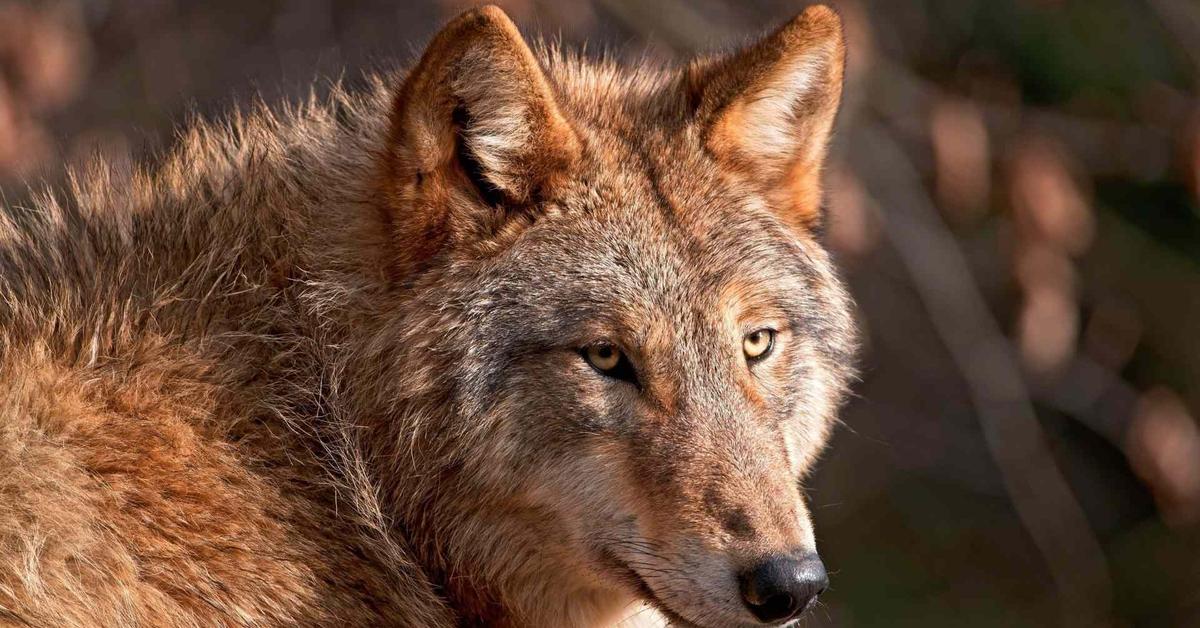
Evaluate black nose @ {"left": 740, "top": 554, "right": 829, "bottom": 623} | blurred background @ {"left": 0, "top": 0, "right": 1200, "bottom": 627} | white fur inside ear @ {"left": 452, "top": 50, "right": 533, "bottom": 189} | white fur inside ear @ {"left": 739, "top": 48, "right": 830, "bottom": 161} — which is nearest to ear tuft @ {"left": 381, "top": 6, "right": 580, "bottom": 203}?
→ white fur inside ear @ {"left": 452, "top": 50, "right": 533, "bottom": 189}

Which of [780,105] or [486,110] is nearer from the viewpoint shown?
[486,110]

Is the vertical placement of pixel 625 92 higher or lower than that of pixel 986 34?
higher

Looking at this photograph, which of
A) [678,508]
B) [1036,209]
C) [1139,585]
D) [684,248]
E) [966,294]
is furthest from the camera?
[1139,585]

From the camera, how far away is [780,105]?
374 centimetres

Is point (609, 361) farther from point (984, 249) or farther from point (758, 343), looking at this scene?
point (984, 249)

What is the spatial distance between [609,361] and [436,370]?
39 centimetres

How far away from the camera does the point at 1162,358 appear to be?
945 cm

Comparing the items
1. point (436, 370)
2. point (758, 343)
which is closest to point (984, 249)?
point (758, 343)

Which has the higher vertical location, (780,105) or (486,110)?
(486,110)

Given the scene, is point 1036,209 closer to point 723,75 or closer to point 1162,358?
point 1162,358

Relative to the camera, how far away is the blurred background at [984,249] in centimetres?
751

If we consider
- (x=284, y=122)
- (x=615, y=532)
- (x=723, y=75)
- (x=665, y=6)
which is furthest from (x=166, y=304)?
(x=665, y=6)

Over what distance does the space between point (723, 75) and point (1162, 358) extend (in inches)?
268

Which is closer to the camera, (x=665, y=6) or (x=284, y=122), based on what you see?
(x=284, y=122)
